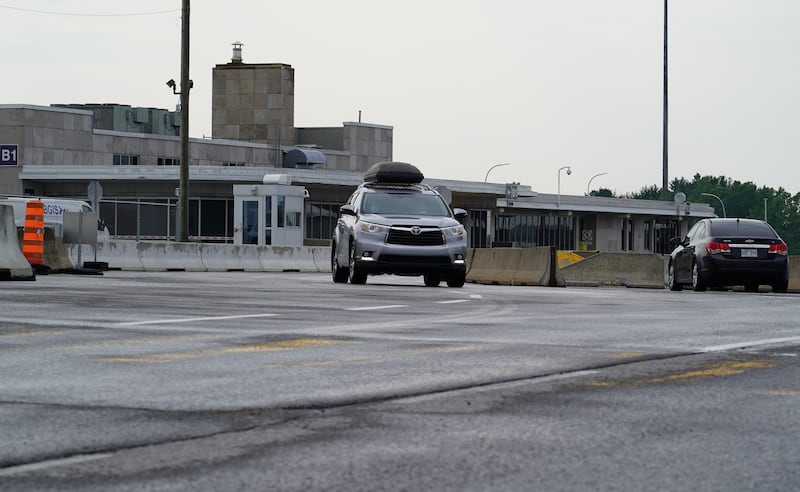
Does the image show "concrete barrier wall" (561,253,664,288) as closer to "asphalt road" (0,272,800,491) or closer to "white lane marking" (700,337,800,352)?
"asphalt road" (0,272,800,491)

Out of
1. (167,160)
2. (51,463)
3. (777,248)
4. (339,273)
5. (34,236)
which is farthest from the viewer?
(167,160)

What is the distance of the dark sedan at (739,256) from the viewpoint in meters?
26.8

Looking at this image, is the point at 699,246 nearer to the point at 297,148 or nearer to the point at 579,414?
the point at 579,414

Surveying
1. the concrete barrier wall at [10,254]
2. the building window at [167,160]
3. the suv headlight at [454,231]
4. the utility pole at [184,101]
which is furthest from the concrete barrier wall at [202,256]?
the building window at [167,160]

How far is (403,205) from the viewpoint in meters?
26.0

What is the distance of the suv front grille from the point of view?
2481 centimetres

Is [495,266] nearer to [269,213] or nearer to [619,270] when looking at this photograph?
[619,270]

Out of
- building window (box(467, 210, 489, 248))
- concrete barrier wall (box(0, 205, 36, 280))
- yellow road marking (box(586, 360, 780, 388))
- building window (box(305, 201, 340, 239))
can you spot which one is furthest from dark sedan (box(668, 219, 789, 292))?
building window (box(467, 210, 489, 248))

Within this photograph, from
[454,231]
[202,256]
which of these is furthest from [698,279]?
[202,256]

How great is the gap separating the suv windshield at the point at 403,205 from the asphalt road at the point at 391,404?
12.3 m

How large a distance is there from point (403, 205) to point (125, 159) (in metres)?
59.8

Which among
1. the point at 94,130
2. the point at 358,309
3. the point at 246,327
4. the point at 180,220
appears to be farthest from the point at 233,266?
the point at 94,130

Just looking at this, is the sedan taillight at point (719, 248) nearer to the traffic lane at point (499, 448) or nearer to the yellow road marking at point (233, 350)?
the yellow road marking at point (233, 350)

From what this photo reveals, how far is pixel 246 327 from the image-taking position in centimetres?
1214
